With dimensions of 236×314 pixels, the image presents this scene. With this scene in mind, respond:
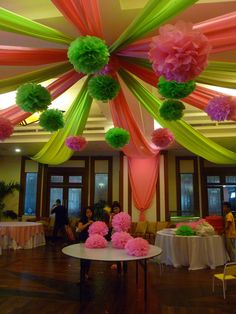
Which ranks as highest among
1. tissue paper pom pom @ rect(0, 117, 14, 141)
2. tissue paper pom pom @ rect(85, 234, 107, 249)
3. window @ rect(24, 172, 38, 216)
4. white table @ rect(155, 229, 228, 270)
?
tissue paper pom pom @ rect(0, 117, 14, 141)

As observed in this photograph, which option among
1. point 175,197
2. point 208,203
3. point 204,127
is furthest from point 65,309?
point 208,203

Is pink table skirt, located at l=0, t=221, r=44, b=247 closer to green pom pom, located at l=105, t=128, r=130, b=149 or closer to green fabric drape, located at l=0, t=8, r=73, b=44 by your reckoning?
green pom pom, located at l=105, t=128, r=130, b=149

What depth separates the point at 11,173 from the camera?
446 inches

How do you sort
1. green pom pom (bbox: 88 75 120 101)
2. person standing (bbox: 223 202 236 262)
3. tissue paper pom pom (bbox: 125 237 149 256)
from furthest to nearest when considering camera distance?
1. person standing (bbox: 223 202 236 262)
2. tissue paper pom pom (bbox: 125 237 149 256)
3. green pom pom (bbox: 88 75 120 101)

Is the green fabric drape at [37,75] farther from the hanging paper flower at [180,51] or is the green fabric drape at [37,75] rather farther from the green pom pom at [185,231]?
the green pom pom at [185,231]

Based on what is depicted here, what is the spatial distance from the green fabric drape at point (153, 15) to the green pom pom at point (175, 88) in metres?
0.47

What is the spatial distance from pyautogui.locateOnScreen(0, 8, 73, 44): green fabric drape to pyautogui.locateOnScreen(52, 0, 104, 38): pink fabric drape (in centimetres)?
29

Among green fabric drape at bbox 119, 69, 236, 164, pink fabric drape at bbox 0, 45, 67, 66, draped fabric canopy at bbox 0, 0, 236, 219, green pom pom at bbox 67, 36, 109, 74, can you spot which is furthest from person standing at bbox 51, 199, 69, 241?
green pom pom at bbox 67, 36, 109, 74

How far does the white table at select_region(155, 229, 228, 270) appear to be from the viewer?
19.5ft

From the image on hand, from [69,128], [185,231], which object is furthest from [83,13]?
[185,231]

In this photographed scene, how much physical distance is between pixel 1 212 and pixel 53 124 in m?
8.87

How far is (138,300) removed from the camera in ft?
13.1

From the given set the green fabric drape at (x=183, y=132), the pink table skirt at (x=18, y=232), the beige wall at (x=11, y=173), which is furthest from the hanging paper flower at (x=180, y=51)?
the beige wall at (x=11, y=173)

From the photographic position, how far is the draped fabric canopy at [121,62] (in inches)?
90.4
